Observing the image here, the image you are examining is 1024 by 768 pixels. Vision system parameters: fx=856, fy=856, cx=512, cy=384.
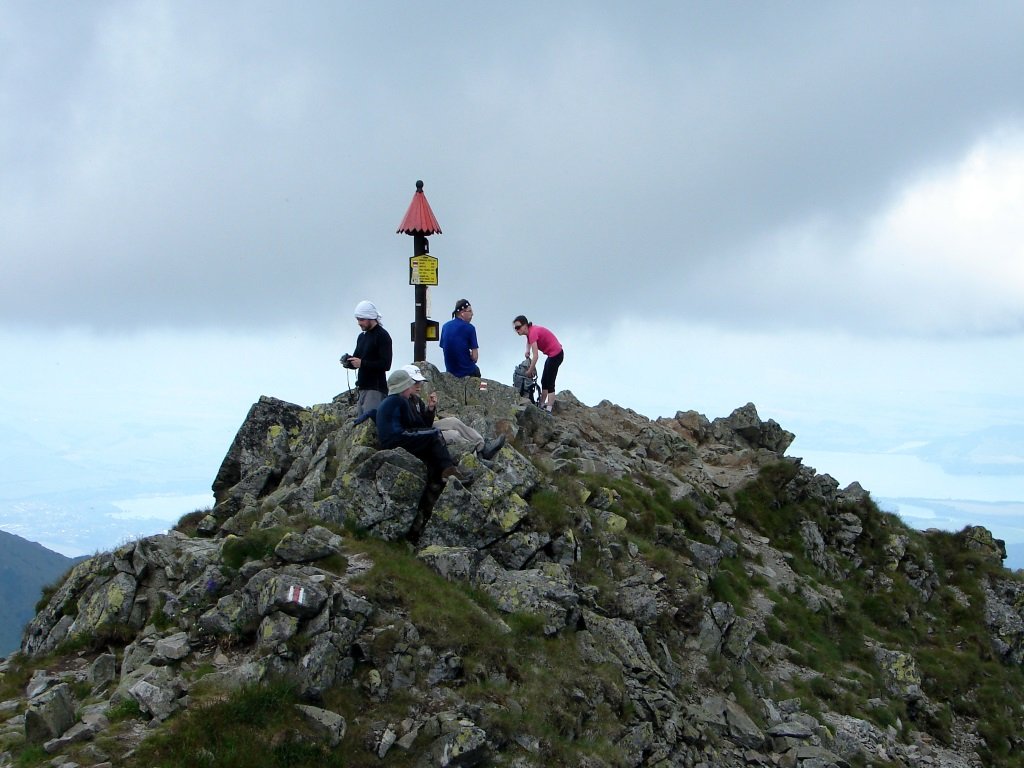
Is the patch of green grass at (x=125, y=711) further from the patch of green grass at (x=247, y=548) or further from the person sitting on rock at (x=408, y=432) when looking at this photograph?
the person sitting on rock at (x=408, y=432)

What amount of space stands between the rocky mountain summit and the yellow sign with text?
106 inches

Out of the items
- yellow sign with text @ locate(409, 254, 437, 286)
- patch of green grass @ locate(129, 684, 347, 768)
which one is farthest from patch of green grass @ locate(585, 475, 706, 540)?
patch of green grass @ locate(129, 684, 347, 768)

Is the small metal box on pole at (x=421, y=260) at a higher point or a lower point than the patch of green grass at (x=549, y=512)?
higher

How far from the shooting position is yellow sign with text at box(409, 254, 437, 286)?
23.8 m

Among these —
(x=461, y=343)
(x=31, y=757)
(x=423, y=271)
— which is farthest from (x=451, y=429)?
(x=31, y=757)

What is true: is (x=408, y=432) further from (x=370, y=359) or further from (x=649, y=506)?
(x=649, y=506)

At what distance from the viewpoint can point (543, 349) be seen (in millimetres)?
26844

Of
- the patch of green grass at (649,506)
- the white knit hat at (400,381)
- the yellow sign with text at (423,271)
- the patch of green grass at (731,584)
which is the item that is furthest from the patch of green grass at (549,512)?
the yellow sign with text at (423,271)

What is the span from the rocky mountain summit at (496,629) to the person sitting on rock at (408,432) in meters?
0.41

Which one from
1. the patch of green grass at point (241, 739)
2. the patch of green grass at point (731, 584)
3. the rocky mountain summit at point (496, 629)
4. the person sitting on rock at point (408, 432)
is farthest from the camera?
the patch of green grass at point (731, 584)

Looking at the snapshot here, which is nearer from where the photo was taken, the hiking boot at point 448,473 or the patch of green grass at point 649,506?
the hiking boot at point 448,473

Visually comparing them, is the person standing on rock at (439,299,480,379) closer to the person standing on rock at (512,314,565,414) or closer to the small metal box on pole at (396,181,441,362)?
the small metal box on pole at (396,181,441,362)

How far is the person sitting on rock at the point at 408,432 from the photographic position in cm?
1678

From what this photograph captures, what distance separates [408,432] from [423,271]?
7956mm
